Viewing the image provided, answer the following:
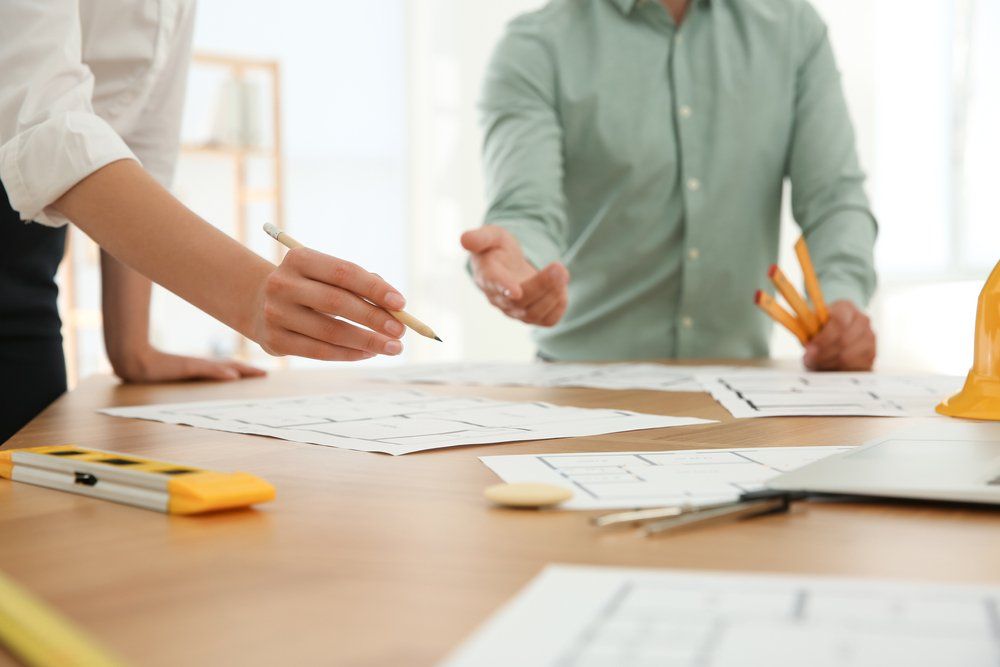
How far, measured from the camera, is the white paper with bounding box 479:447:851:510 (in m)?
0.47

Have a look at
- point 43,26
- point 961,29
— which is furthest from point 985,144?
point 43,26

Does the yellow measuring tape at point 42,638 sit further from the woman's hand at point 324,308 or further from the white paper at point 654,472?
the woman's hand at point 324,308

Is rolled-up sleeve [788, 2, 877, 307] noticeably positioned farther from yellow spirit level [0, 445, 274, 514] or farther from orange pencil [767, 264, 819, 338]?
yellow spirit level [0, 445, 274, 514]

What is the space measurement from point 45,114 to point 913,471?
647 mm

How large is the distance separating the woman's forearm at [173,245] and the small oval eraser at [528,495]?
30 cm

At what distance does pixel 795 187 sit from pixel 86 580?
151cm

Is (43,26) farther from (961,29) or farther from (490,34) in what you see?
(490,34)

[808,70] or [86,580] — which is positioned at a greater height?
[808,70]

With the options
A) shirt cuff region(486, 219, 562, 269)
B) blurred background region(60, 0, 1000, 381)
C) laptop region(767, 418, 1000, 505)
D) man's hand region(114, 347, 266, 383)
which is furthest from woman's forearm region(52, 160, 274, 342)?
blurred background region(60, 0, 1000, 381)

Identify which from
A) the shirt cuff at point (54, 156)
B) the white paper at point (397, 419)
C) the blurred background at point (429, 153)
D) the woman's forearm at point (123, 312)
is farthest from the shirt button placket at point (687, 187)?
the blurred background at point (429, 153)

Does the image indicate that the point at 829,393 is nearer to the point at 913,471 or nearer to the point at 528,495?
the point at 913,471

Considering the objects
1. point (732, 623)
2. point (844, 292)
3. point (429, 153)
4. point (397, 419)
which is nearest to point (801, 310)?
point (844, 292)

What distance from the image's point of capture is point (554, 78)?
164 centimetres

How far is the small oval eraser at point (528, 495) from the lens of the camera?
0.45 meters
